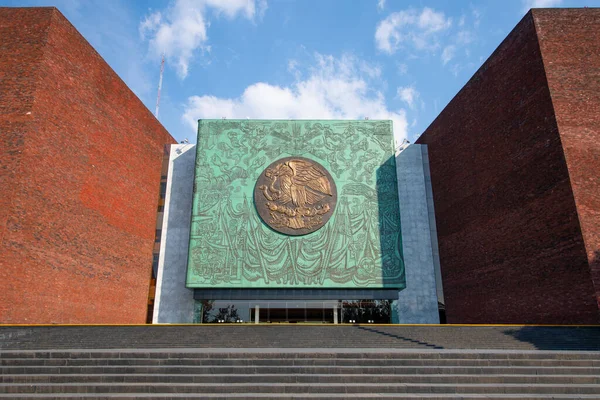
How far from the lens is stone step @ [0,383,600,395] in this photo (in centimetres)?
698

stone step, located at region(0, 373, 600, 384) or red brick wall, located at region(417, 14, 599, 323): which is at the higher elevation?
red brick wall, located at region(417, 14, 599, 323)

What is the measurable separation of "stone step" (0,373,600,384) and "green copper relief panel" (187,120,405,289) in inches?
476

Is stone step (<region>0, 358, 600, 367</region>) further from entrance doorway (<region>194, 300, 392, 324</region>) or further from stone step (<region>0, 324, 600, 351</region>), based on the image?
entrance doorway (<region>194, 300, 392, 324</region>)

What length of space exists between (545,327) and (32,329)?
15.6 m

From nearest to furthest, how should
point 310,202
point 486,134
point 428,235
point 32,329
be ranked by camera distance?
point 32,329, point 486,134, point 310,202, point 428,235

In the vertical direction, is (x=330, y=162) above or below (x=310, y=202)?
above

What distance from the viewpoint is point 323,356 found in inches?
303

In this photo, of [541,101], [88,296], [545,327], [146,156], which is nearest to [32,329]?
[88,296]

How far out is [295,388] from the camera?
278 inches

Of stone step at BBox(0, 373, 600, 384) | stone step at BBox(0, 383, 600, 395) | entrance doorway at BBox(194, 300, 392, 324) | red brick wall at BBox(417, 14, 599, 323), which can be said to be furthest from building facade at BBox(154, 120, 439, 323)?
stone step at BBox(0, 383, 600, 395)

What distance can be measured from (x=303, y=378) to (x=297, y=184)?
13.9m

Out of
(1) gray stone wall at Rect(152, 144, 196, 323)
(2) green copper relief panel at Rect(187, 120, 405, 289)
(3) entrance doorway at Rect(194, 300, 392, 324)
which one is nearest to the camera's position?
(2) green copper relief panel at Rect(187, 120, 405, 289)

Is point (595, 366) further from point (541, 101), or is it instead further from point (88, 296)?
point (88, 296)

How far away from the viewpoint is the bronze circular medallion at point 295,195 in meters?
20.1
